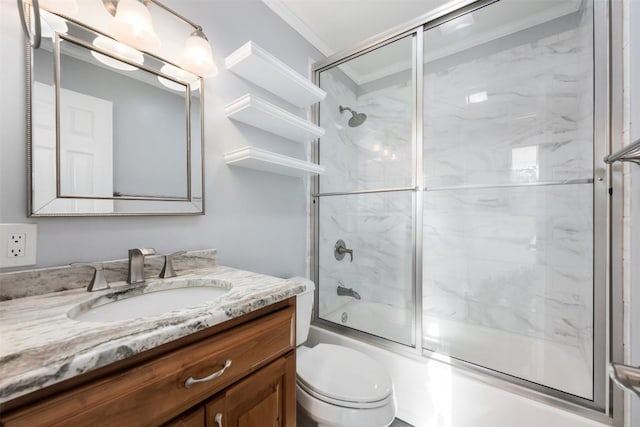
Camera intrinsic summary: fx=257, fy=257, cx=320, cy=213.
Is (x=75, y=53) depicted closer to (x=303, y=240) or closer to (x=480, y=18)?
(x=303, y=240)

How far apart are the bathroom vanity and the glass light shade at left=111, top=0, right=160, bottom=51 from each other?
0.89 m

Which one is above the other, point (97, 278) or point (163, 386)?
point (97, 278)

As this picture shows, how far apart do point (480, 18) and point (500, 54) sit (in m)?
0.43

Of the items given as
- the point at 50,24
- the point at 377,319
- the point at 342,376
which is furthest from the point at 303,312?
the point at 50,24

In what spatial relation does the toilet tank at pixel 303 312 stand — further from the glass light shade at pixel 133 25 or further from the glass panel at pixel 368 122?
the glass light shade at pixel 133 25

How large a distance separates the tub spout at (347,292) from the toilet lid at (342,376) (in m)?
0.70

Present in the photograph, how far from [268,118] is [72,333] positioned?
3.76 feet

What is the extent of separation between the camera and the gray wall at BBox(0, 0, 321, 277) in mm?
758

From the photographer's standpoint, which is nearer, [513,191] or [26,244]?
[26,244]

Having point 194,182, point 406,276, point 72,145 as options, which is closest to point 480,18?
point 406,276

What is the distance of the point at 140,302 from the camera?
87cm

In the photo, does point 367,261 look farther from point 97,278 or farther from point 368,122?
point 97,278

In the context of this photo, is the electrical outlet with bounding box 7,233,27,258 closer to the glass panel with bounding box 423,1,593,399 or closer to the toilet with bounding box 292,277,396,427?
the toilet with bounding box 292,277,396,427

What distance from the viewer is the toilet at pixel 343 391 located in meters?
0.96
